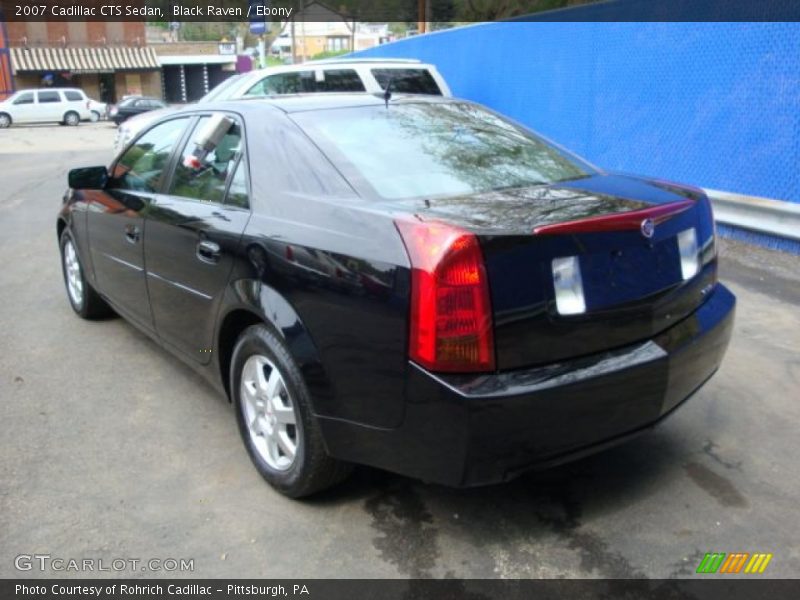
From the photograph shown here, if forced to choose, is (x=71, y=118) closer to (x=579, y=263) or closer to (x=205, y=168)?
(x=205, y=168)

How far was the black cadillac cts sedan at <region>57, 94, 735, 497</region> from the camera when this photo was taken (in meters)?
2.40

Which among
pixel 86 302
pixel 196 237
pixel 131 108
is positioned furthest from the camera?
pixel 131 108

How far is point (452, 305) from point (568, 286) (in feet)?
1.43

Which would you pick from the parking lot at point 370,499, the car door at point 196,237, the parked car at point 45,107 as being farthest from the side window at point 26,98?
the car door at point 196,237

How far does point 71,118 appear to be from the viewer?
37625 mm

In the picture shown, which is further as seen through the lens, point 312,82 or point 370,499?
point 312,82

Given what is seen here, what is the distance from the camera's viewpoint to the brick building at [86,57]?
48.2m

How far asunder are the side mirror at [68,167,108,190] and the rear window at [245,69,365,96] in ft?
15.1

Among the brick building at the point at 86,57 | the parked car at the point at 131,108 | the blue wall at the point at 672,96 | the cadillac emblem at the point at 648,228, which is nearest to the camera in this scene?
the cadillac emblem at the point at 648,228

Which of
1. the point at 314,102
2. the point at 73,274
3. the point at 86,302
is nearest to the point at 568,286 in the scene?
the point at 314,102

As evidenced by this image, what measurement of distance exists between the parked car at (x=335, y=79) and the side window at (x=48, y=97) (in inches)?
1270

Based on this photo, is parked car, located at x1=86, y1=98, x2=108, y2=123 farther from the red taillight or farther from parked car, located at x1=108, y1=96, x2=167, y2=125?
the red taillight

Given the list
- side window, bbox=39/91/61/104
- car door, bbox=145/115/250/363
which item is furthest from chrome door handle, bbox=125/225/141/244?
side window, bbox=39/91/61/104

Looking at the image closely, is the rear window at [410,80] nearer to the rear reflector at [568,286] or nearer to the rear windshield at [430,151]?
the rear windshield at [430,151]
